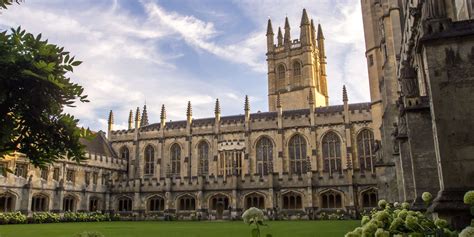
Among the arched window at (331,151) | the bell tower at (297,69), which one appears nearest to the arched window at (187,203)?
the arched window at (331,151)

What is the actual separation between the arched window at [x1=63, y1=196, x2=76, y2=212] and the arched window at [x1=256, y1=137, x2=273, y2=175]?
1584 cm

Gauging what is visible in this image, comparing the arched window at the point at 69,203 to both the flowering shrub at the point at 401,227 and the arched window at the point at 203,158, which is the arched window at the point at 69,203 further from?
the flowering shrub at the point at 401,227

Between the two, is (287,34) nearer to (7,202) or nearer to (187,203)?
(187,203)

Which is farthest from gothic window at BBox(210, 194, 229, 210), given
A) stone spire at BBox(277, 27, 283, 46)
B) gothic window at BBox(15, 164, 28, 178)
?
stone spire at BBox(277, 27, 283, 46)

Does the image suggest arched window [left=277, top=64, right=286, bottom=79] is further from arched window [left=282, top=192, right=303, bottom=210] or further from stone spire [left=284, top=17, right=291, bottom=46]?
arched window [left=282, top=192, right=303, bottom=210]

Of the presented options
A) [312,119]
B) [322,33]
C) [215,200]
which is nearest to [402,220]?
[215,200]

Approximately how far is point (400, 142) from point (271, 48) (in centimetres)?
4166

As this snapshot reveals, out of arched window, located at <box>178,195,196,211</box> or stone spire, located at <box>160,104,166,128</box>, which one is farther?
stone spire, located at <box>160,104,166,128</box>

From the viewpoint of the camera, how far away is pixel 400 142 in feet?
38.2

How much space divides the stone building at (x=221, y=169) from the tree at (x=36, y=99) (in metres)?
24.5

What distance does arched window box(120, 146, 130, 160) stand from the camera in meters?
41.2

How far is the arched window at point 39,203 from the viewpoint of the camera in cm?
3039

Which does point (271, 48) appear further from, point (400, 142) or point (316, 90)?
point (400, 142)

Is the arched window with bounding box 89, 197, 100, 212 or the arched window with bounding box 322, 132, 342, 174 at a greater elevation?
the arched window with bounding box 322, 132, 342, 174
